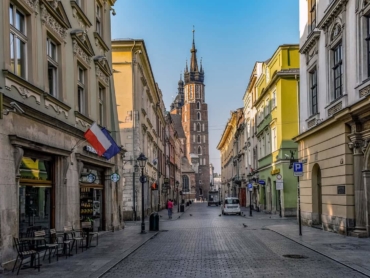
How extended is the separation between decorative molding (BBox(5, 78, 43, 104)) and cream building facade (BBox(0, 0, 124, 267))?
0.03 meters

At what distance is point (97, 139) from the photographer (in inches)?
621

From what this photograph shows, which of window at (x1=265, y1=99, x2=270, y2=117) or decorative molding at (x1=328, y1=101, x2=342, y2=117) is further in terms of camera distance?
window at (x1=265, y1=99, x2=270, y2=117)

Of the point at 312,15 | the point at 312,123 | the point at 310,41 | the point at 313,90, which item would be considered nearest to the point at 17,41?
the point at 310,41

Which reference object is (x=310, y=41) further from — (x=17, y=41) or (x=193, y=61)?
(x=193, y=61)

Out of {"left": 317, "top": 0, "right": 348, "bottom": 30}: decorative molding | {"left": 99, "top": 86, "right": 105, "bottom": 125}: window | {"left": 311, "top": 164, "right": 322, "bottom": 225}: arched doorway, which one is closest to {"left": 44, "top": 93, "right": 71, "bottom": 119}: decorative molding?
{"left": 99, "top": 86, "right": 105, "bottom": 125}: window

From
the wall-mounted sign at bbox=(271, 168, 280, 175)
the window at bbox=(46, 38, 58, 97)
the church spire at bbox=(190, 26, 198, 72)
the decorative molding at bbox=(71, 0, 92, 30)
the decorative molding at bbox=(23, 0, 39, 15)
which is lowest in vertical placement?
the wall-mounted sign at bbox=(271, 168, 280, 175)

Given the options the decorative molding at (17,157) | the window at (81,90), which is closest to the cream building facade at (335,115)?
the window at (81,90)

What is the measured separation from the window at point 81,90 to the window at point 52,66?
2.73 metres

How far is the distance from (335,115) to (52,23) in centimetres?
1115

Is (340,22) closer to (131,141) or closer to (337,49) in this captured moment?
(337,49)

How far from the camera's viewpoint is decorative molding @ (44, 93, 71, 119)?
47.9 feet

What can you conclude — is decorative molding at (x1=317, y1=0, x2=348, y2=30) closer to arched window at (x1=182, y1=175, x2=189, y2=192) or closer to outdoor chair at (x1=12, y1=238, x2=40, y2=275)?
outdoor chair at (x1=12, y1=238, x2=40, y2=275)

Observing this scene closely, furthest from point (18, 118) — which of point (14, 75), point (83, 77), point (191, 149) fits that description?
point (191, 149)

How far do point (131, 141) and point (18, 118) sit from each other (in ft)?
71.2
